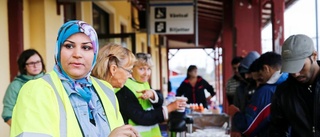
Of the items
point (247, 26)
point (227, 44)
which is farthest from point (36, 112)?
point (227, 44)

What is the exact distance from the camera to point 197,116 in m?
5.09

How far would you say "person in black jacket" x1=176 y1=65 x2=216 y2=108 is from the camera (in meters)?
7.07

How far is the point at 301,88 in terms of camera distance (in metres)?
2.16

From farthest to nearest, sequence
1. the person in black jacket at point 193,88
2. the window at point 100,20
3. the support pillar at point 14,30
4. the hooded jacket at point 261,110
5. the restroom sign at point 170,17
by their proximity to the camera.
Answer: the window at point 100,20, the person in black jacket at point 193,88, the restroom sign at point 170,17, the support pillar at point 14,30, the hooded jacket at point 261,110

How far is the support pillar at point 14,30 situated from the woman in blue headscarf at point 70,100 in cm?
314

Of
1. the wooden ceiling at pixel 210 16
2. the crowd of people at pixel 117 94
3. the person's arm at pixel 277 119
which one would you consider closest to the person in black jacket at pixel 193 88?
the wooden ceiling at pixel 210 16

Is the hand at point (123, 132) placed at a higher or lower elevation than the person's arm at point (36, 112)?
lower

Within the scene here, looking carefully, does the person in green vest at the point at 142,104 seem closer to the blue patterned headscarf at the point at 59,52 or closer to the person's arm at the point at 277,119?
the person's arm at the point at 277,119

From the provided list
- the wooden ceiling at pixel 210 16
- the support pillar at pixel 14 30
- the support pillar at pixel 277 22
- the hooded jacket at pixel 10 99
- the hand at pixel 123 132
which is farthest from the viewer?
the wooden ceiling at pixel 210 16

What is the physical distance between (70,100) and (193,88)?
5.75m

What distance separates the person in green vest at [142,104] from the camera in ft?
8.49

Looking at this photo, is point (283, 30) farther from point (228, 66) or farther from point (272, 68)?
point (228, 66)

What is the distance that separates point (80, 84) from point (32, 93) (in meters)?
0.19

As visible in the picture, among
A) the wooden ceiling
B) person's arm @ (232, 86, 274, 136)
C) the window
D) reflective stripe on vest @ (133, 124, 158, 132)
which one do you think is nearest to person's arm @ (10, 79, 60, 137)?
reflective stripe on vest @ (133, 124, 158, 132)
